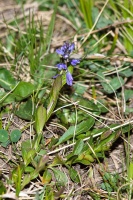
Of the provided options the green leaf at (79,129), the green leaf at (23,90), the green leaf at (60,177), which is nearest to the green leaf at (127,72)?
the green leaf at (79,129)

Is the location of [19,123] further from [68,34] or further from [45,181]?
[68,34]

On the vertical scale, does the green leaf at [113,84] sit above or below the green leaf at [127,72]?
below

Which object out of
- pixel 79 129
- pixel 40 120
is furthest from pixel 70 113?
pixel 40 120

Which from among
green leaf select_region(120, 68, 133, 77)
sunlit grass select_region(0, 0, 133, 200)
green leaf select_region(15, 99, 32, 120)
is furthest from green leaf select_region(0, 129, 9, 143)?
green leaf select_region(120, 68, 133, 77)

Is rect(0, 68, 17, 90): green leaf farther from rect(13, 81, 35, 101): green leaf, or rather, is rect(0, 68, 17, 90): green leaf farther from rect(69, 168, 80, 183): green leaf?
rect(69, 168, 80, 183): green leaf

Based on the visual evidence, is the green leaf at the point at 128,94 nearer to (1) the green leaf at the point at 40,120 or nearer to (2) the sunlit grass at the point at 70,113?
(2) the sunlit grass at the point at 70,113
